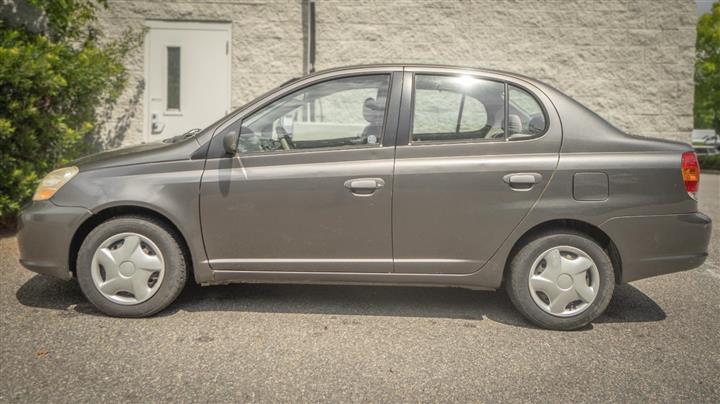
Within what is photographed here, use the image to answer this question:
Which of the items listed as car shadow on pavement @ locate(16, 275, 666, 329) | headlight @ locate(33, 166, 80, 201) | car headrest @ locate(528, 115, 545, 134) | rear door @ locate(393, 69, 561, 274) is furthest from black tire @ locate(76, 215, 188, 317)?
car headrest @ locate(528, 115, 545, 134)

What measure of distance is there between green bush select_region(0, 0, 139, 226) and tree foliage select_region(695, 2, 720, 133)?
96.4 feet

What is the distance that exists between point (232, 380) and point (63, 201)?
6.08 feet

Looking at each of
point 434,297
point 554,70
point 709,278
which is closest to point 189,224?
point 434,297

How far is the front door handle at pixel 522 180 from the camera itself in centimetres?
378

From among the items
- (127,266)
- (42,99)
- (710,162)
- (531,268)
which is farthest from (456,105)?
(710,162)

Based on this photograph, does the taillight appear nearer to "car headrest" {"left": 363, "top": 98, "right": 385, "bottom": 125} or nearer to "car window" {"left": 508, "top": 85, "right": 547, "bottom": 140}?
"car window" {"left": 508, "top": 85, "right": 547, "bottom": 140}

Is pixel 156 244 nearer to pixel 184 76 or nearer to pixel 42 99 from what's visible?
pixel 42 99

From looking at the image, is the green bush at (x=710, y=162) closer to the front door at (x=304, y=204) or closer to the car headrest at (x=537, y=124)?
the car headrest at (x=537, y=124)

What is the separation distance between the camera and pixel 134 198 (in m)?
3.90

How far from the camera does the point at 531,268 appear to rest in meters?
3.84

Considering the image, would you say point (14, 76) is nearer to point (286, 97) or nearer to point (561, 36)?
point (286, 97)

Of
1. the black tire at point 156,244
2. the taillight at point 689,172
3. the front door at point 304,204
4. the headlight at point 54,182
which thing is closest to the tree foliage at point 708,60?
the taillight at point 689,172

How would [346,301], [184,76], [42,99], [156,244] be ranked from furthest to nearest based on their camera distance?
[184,76], [42,99], [346,301], [156,244]

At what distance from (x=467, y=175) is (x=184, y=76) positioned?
6.02 m
